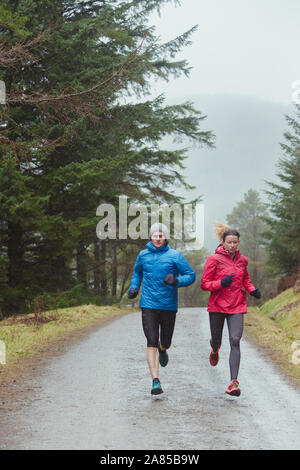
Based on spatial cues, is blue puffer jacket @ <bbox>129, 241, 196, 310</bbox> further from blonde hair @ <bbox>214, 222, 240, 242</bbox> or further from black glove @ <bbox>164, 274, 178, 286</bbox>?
blonde hair @ <bbox>214, 222, 240, 242</bbox>

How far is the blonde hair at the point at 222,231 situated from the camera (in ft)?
24.9

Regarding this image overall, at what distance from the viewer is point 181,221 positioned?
91.9 feet

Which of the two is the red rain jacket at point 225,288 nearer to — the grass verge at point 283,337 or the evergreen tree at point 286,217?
the grass verge at point 283,337

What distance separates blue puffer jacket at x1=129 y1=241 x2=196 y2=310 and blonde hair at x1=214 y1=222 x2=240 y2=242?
73cm

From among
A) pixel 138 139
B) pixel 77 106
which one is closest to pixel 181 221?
pixel 138 139

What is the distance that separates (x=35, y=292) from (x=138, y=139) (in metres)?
8.06

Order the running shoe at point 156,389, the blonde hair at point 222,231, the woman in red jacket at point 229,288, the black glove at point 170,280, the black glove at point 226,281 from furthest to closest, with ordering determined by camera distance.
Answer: the blonde hair at point 222,231 < the woman in red jacket at point 229,288 < the black glove at point 226,281 < the black glove at point 170,280 < the running shoe at point 156,389

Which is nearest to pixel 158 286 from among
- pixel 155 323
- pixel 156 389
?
pixel 155 323

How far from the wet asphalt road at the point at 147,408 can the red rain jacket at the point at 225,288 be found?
1161 mm

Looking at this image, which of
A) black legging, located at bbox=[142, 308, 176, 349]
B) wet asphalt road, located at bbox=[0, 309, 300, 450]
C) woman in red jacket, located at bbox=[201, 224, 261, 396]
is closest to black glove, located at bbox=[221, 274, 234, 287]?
woman in red jacket, located at bbox=[201, 224, 261, 396]

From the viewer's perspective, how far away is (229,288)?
744 cm

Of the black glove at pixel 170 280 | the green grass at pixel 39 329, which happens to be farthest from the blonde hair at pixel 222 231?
the green grass at pixel 39 329

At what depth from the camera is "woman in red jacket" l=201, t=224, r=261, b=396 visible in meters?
7.33

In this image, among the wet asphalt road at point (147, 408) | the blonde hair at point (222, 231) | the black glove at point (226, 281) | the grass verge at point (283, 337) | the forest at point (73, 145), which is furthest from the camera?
the forest at point (73, 145)
